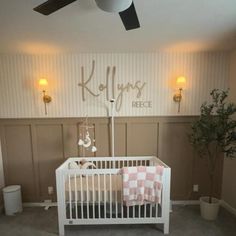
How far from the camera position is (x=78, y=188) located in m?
2.43

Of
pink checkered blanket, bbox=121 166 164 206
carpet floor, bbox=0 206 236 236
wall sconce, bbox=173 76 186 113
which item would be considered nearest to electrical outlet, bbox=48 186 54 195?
carpet floor, bbox=0 206 236 236

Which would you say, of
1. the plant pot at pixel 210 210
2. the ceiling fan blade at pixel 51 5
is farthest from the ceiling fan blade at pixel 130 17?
the plant pot at pixel 210 210

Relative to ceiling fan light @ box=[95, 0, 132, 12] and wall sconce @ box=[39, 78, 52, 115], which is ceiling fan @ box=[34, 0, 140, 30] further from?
wall sconce @ box=[39, 78, 52, 115]

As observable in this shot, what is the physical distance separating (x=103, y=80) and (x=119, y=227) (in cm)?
213

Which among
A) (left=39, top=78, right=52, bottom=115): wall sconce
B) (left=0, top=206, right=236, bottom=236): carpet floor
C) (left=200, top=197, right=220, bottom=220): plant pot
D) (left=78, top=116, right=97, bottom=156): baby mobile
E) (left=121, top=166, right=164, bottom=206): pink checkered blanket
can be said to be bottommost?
(left=0, top=206, right=236, bottom=236): carpet floor

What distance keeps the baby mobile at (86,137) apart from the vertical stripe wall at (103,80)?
19 centimetres

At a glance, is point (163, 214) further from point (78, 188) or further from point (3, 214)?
point (3, 214)

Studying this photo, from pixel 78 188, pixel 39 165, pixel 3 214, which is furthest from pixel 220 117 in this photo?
pixel 3 214

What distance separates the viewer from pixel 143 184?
2301mm

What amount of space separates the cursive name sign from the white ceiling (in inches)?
14.8

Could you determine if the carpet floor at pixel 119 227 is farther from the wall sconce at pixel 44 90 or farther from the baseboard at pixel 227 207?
the wall sconce at pixel 44 90

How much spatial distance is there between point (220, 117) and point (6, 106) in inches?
124

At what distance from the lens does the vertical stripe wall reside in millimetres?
2900

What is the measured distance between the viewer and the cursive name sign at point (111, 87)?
116 inches
